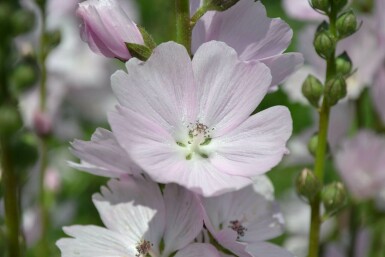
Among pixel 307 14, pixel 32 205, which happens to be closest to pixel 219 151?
pixel 307 14

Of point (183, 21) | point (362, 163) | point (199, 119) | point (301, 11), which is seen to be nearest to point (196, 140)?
point (199, 119)

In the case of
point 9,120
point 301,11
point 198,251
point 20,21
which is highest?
point 301,11

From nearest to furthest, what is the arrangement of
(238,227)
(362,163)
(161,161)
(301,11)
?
(161,161), (238,227), (301,11), (362,163)

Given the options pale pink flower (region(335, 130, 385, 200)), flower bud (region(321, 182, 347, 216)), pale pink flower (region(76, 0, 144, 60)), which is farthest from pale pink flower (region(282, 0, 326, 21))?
pale pink flower (region(76, 0, 144, 60))

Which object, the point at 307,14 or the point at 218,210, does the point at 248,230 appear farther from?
the point at 307,14

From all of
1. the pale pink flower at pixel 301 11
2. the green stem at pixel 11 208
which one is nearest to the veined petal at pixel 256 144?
the green stem at pixel 11 208

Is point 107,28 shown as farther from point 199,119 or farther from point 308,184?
point 308,184

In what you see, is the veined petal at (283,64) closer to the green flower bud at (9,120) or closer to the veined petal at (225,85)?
the veined petal at (225,85)
